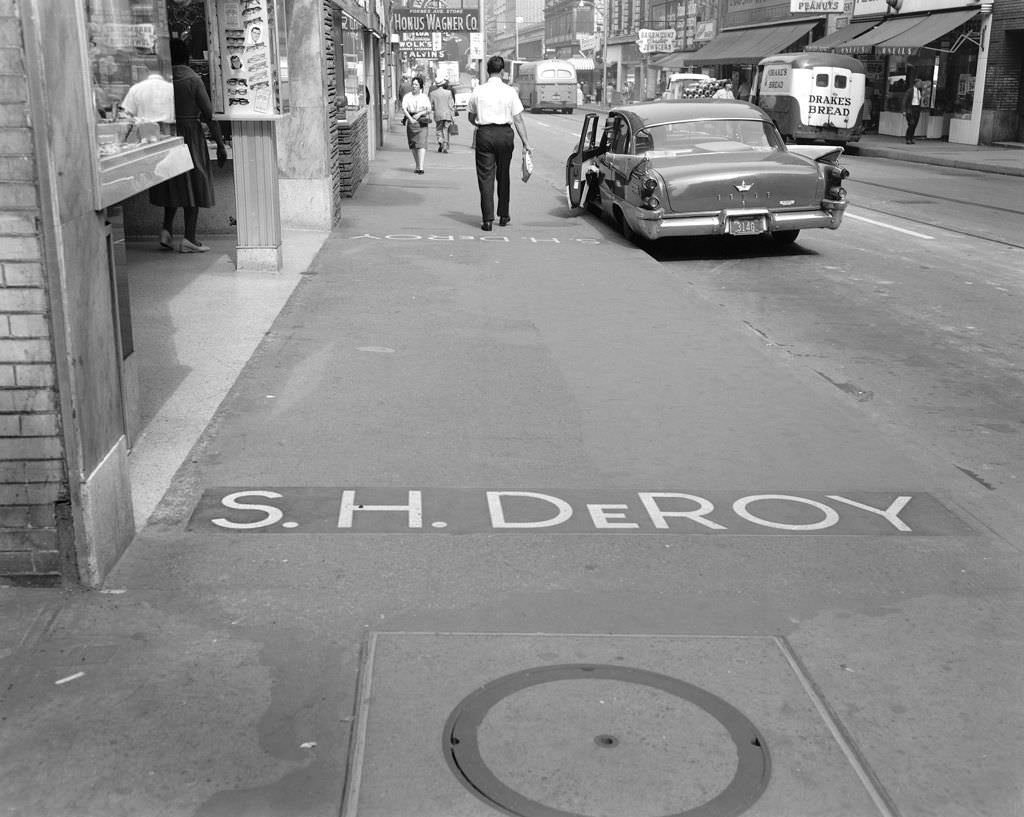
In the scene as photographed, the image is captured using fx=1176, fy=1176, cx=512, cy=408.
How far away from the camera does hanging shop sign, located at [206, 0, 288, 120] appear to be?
33.4 ft

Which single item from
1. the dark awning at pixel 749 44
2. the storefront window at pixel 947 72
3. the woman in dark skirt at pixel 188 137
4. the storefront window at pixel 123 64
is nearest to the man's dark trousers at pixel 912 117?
the storefront window at pixel 947 72

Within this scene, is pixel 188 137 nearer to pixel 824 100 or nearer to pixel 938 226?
pixel 938 226

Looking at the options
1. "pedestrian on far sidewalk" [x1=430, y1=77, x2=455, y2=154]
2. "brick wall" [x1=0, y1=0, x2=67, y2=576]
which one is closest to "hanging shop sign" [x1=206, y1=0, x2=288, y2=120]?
"brick wall" [x1=0, y1=0, x2=67, y2=576]

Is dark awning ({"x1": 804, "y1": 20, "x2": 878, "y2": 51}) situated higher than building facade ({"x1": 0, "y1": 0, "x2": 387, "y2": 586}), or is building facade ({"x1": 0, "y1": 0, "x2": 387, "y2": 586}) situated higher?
dark awning ({"x1": 804, "y1": 20, "x2": 878, "y2": 51})

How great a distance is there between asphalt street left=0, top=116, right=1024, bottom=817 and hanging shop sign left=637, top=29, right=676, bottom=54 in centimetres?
6677

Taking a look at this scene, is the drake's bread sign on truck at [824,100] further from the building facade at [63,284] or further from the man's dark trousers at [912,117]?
the building facade at [63,284]

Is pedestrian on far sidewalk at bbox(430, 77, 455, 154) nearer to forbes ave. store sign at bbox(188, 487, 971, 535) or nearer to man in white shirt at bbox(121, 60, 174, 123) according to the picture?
man in white shirt at bbox(121, 60, 174, 123)

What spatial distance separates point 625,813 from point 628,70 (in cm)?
9334

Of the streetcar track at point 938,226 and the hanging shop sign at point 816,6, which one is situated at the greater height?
the hanging shop sign at point 816,6

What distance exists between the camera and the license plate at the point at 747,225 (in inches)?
485

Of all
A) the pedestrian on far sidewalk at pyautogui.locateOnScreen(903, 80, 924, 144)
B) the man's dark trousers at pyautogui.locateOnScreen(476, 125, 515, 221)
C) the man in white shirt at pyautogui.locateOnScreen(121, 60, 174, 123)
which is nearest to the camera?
the man in white shirt at pyautogui.locateOnScreen(121, 60, 174, 123)

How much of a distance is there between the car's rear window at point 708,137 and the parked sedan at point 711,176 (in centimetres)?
1

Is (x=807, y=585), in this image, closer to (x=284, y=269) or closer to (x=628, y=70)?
(x=284, y=269)

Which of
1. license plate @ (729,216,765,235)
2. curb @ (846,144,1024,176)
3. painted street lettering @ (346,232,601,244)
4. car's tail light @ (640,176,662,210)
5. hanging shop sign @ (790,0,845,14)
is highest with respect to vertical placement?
hanging shop sign @ (790,0,845,14)
